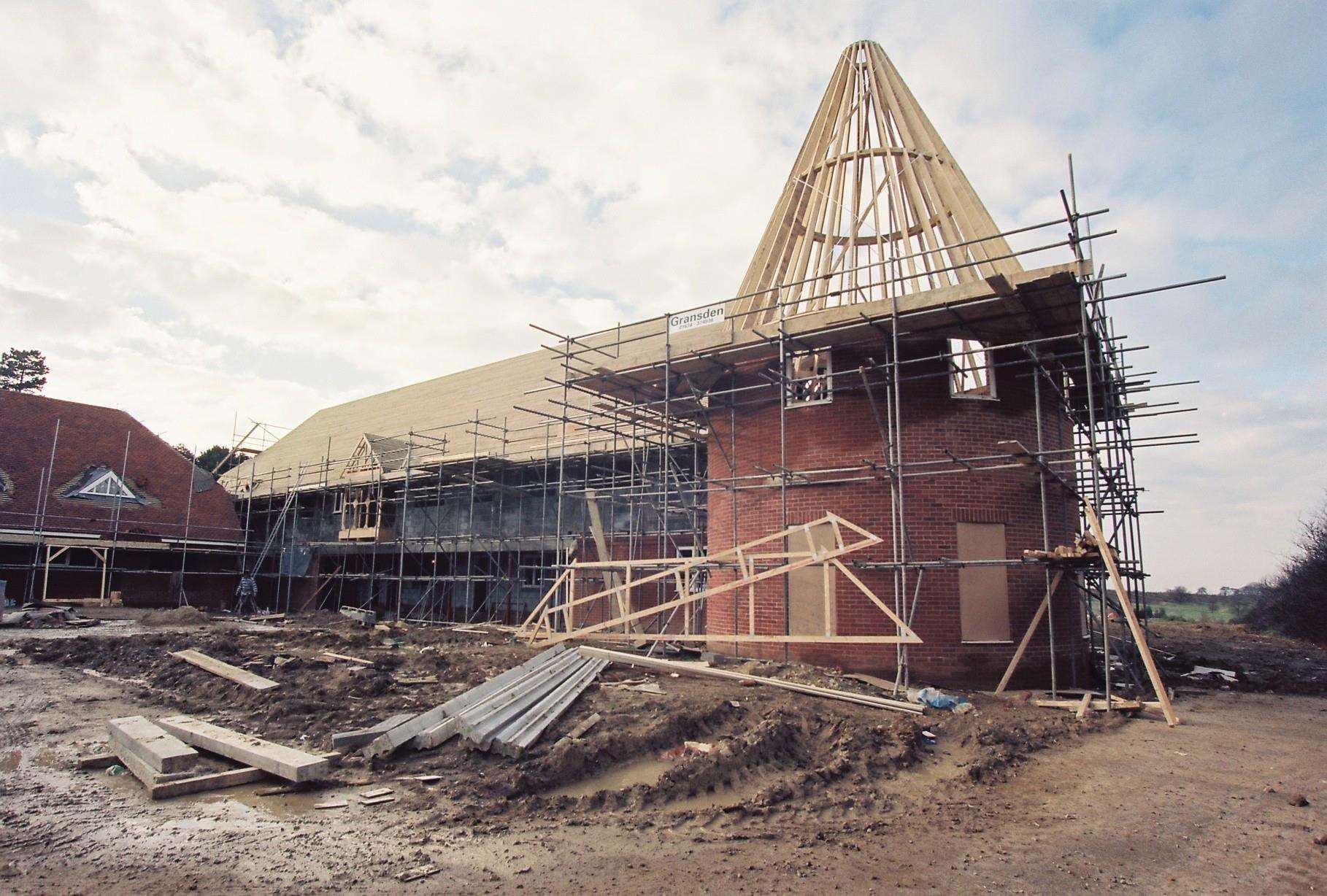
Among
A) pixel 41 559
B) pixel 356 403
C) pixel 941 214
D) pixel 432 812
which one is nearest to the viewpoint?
pixel 432 812

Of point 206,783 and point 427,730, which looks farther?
point 427,730

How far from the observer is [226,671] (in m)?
11.8

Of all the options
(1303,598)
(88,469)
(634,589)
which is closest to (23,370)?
(88,469)

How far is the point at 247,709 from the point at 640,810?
6038mm

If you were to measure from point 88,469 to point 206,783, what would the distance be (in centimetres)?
2771

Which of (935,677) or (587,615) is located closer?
(935,677)

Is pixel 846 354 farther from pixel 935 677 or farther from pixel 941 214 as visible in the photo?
pixel 935 677

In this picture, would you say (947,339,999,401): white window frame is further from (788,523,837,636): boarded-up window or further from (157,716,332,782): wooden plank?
(157,716,332,782): wooden plank

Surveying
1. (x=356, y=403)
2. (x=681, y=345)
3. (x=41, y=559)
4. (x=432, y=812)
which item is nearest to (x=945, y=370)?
(x=681, y=345)

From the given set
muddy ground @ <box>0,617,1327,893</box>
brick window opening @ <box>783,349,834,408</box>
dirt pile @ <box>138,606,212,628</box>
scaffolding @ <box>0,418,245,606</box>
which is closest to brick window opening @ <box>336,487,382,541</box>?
dirt pile @ <box>138,606,212,628</box>

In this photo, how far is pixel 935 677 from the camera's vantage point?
11773 millimetres

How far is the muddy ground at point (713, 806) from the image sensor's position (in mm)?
5062

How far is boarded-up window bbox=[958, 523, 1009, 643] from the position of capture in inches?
472

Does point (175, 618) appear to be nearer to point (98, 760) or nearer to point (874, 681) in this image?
point (98, 760)
